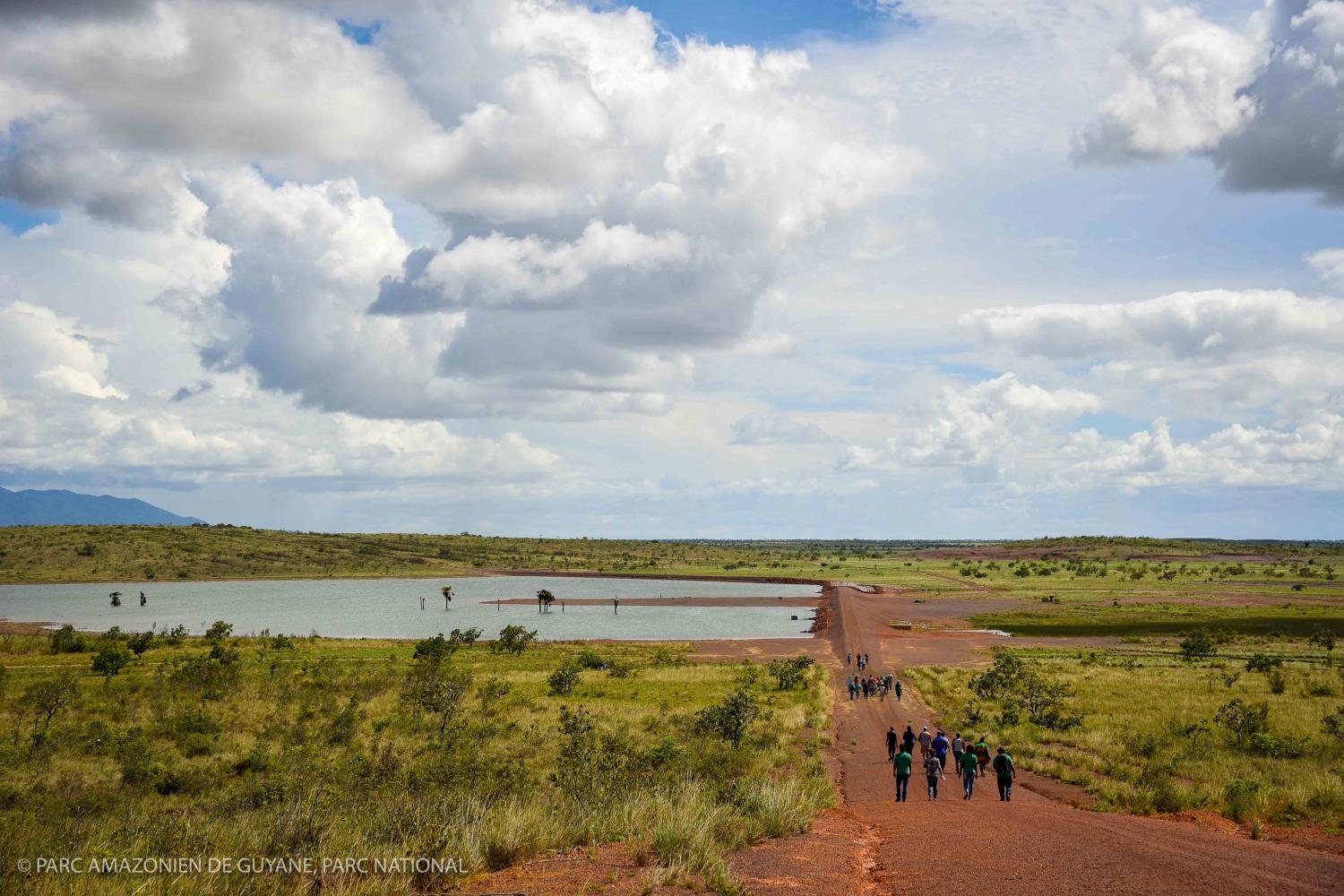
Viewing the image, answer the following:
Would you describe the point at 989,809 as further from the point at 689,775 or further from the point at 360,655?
the point at 360,655

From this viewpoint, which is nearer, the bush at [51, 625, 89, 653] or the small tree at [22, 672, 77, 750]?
the small tree at [22, 672, 77, 750]

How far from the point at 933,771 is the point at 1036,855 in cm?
941

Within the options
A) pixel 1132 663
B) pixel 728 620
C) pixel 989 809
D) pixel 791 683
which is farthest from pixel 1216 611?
pixel 989 809

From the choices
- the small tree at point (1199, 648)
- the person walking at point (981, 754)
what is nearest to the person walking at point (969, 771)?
the person walking at point (981, 754)

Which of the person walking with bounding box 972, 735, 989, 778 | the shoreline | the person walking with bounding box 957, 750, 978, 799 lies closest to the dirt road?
the person walking with bounding box 957, 750, 978, 799

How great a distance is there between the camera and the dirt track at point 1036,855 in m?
13.7

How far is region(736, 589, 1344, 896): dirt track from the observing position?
539 inches

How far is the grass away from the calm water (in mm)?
37576

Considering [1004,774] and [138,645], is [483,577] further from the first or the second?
[1004,774]

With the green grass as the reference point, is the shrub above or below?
above

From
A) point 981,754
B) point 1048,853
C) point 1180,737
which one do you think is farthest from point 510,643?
point 1048,853

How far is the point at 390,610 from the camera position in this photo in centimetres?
11100

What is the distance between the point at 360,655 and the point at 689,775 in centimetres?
4620

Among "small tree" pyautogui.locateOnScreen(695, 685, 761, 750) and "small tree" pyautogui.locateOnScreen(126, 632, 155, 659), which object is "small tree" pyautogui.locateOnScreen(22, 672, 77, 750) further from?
"small tree" pyautogui.locateOnScreen(695, 685, 761, 750)
